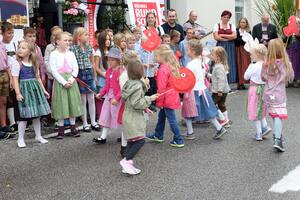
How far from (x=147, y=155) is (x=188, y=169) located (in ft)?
2.66

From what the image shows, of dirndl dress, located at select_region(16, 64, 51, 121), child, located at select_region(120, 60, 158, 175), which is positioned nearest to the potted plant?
dirndl dress, located at select_region(16, 64, 51, 121)

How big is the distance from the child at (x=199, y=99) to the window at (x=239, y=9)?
997cm

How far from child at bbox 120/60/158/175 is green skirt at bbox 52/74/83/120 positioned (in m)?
1.89

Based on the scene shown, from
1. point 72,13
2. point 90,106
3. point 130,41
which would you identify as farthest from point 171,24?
point 90,106

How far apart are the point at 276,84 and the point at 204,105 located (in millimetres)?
1340

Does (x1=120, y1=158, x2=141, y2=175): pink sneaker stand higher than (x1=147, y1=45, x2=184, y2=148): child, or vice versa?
(x1=147, y1=45, x2=184, y2=148): child

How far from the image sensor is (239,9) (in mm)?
17000

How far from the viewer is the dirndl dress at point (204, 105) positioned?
7.27 metres

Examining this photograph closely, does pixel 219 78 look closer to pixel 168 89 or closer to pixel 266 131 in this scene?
pixel 266 131

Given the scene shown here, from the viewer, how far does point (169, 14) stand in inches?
409

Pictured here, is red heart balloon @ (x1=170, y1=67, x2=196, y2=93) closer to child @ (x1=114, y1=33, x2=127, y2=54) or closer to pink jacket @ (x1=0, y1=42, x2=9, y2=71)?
child @ (x1=114, y1=33, x2=127, y2=54)

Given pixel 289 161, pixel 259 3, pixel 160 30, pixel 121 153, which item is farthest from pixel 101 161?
pixel 259 3

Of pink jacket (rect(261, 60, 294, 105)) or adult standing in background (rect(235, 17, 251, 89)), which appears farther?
adult standing in background (rect(235, 17, 251, 89))

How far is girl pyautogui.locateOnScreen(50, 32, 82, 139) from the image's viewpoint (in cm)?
706
